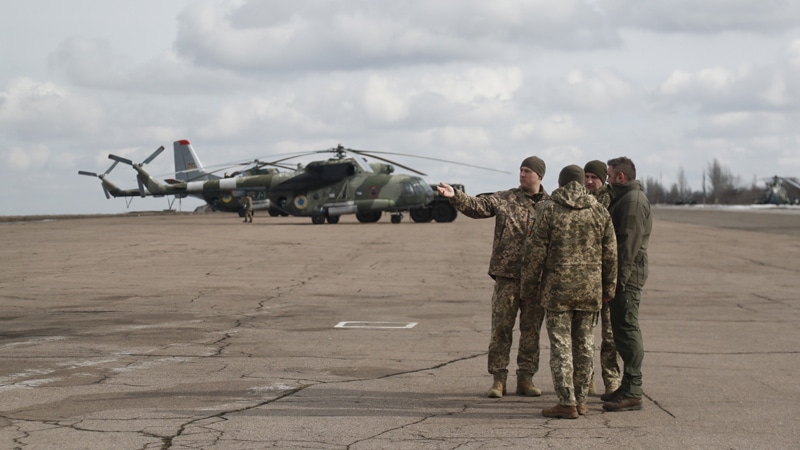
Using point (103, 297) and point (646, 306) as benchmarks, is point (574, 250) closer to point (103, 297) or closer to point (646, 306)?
point (646, 306)

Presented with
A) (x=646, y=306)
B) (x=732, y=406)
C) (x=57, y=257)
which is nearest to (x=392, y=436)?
(x=732, y=406)

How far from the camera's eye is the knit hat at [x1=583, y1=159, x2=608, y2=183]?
829 centimetres

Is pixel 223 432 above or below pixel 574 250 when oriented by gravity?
below

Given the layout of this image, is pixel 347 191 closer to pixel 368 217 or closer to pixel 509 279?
pixel 368 217

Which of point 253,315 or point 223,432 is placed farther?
point 253,315

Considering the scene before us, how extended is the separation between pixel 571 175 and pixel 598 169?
0.60 m

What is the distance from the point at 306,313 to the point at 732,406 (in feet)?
26.0

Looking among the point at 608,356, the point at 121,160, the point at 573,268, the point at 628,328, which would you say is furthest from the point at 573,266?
the point at 121,160

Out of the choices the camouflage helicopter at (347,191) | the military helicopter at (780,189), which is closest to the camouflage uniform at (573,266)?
the camouflage helicopter at (347,191)

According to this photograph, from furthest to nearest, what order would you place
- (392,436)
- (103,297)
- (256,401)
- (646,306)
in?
(103,297), (646,306), (256,401), (392,436)

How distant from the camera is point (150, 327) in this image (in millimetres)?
13039

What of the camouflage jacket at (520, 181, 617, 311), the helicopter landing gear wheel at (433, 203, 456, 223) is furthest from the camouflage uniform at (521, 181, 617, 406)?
the helicopter landing gear wheel at (433, 203, 456, 223)

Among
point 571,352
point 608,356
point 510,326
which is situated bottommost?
point 608,356

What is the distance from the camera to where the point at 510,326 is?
8.41 metres
